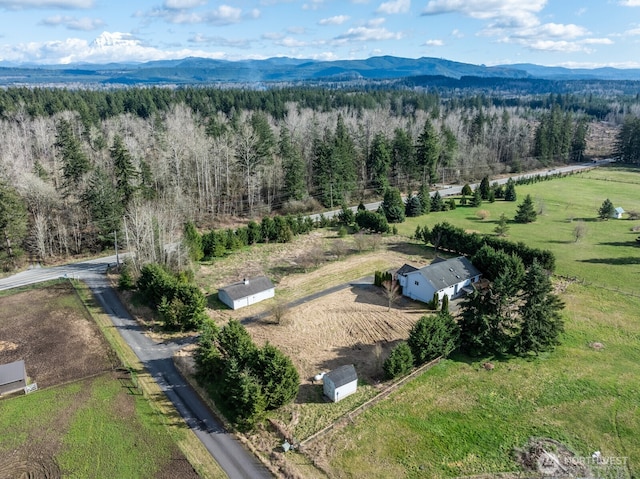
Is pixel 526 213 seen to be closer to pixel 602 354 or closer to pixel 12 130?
pixel 602 354

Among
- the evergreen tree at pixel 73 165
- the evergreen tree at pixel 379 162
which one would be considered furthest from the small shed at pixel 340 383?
the evergreen tree at pixel 379 162

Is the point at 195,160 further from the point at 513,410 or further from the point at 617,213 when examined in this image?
the point at 617,213

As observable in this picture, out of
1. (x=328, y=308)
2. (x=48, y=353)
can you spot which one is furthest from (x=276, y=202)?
(x=48, y=353)

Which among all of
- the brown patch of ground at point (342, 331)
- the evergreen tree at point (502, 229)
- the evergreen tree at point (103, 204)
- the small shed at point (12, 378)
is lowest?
the brown patch of ground at point (342, 331)

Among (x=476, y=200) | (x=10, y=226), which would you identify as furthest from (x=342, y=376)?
(x=476, y=200)

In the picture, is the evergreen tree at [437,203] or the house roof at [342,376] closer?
the house roof at [342,376]

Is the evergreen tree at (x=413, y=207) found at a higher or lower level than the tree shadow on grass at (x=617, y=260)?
higher

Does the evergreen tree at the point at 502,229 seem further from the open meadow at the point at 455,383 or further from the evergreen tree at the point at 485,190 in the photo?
the evergreen tree at the point at 485,190
